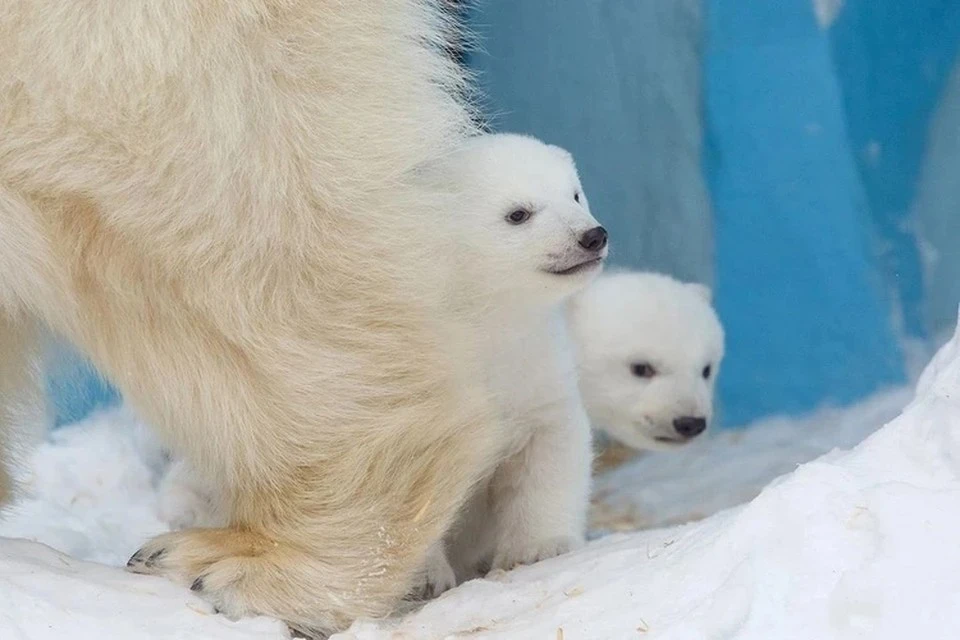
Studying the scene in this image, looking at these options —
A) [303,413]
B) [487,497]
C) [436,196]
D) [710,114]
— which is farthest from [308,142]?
[710,114]

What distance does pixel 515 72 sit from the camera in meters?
3.82

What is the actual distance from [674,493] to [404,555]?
1895 millimetres

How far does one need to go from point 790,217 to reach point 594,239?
1.59 meters

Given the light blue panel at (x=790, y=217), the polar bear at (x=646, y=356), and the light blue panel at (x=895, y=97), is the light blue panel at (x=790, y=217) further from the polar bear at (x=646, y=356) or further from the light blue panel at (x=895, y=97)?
the polar bear at (x=646, y=356)

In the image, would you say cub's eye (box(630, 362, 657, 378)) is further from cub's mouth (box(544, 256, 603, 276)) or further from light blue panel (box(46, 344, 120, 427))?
light blue panel (box(46, 344, 120, 427))

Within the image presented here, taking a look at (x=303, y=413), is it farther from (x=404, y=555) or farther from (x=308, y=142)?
(x=308, y=142)

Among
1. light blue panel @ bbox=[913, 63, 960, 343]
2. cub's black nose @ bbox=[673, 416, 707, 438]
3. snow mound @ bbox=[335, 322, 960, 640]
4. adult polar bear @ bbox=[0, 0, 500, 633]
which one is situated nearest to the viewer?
snow mound @ bbox=[335, 322, 960, 640]

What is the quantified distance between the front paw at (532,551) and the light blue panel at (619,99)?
1.61 m

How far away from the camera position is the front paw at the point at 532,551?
247cm

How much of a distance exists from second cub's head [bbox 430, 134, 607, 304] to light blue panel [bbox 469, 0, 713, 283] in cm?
117

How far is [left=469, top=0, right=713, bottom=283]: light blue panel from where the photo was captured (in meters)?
3.81

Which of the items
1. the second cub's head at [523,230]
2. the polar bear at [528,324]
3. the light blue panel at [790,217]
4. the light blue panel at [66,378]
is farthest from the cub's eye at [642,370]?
the light blue panel at [66,378]

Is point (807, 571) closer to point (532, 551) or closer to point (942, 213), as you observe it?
point (532, 551)

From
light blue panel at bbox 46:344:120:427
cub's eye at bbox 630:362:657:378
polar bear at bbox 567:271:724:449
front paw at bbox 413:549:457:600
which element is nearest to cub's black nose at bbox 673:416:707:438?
polar bear at bbox 567:271:724:449
